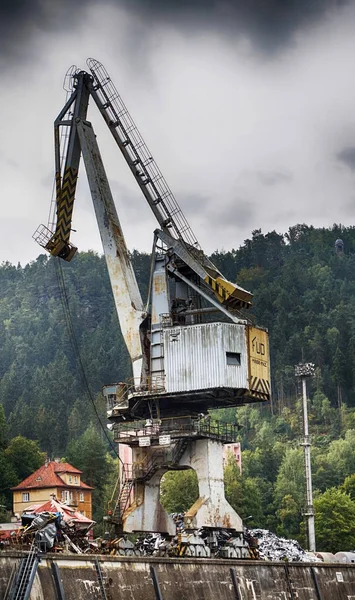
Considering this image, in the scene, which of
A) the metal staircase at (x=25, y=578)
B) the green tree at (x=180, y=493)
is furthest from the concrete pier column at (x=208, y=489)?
the green tree at (x=180, y=493)

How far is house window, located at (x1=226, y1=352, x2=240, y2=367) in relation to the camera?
Result: 4969 cm

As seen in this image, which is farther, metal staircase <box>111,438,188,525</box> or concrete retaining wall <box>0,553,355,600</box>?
metal staircase <box>111,438,188,525</box>

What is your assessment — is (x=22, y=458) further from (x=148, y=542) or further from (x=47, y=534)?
(x=47, y=534)

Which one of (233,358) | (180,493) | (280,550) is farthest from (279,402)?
(233,358)

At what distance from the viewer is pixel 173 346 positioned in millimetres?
50156

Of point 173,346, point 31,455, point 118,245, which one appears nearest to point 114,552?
point 173,346

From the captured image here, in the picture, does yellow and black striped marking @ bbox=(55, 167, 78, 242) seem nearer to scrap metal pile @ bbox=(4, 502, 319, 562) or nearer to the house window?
the house window

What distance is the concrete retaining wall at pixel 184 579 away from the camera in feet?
111

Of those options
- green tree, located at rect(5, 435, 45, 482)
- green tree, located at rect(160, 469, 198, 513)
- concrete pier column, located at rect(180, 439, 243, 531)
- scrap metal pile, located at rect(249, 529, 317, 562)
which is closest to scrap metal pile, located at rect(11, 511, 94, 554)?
concrete pier column, located at rect(180, 439, 243, 531)

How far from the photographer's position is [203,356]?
49.4 metres

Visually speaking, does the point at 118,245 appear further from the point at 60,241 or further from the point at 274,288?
the point at 274,288

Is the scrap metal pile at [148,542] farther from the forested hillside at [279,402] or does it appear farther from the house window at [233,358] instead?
the forested hillside at [279,402]

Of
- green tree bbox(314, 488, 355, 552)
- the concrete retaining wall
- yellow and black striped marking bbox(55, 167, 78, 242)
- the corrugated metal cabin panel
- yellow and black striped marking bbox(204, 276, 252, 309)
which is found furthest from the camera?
green tree bbox(314, 488, 355, 552)

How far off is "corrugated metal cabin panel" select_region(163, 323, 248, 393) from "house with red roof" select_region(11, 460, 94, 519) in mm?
→ 41006
